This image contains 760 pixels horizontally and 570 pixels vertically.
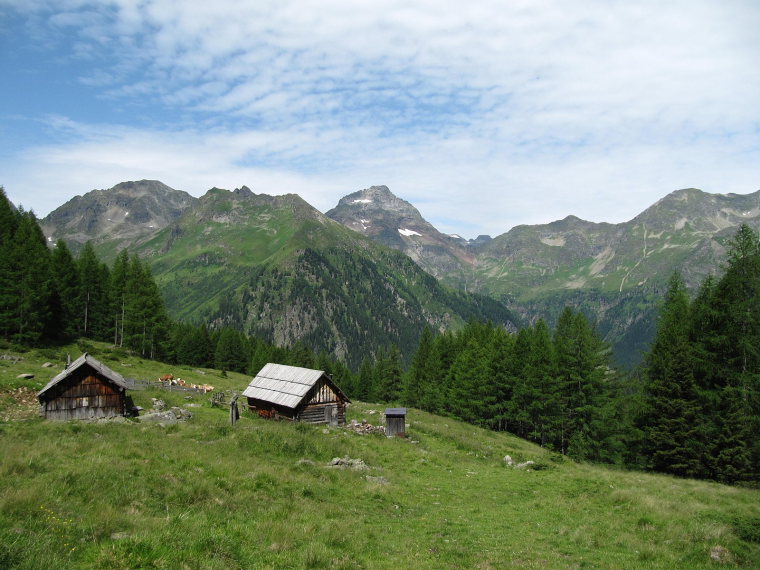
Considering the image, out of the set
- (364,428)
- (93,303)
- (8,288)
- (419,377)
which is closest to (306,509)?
(364,428)

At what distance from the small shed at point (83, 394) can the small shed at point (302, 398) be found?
46.7 feet

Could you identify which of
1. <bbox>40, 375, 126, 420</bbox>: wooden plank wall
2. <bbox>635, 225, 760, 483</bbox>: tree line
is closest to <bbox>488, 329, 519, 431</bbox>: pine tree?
<bbox>635, 225, 760, 483</bbox>: tree line

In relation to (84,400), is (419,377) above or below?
below

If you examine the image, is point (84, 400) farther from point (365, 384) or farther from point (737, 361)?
point (365, 384)

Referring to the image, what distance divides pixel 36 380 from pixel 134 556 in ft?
123

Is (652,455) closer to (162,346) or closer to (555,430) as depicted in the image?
(555,430)

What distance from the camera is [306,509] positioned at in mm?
15953

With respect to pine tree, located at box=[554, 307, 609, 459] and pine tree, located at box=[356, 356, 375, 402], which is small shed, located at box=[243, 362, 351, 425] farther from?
→ pine tree, located at box=[356, 356, 375, 402]

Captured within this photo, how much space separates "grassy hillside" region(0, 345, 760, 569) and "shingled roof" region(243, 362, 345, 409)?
1266 centimetres

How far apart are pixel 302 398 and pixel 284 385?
15.3ft

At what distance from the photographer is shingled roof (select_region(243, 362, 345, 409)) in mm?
43500

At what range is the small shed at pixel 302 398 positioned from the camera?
43.4 metres

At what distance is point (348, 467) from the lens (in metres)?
25.9

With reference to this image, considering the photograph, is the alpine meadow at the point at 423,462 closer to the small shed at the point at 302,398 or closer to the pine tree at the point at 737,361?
the pine tree at the point at 737,361
